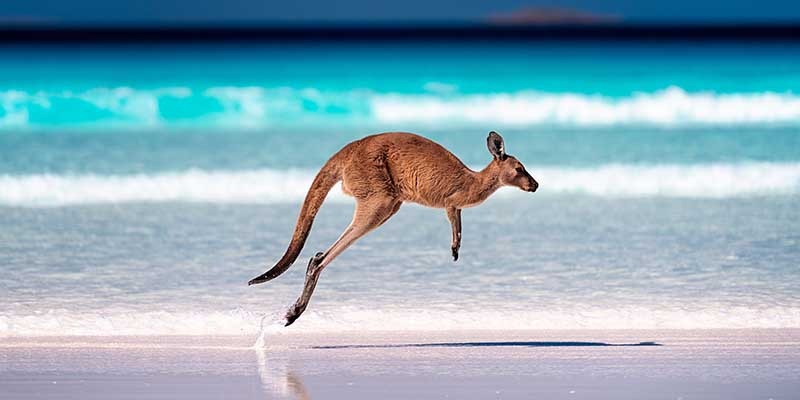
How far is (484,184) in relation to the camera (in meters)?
4.15

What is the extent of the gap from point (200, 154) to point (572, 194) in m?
4.31

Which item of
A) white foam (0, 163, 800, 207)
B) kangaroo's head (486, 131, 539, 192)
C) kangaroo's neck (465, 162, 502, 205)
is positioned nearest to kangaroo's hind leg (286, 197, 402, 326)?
kangaroo's neck (465, 162, 502, 205)

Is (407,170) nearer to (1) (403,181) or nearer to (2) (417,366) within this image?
(1) (403,181)

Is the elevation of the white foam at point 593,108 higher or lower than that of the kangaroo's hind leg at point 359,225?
higher

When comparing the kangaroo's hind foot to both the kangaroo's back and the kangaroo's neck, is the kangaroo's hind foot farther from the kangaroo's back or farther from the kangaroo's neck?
the kangaroo's neck

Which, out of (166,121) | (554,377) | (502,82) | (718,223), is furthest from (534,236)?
(502,82)

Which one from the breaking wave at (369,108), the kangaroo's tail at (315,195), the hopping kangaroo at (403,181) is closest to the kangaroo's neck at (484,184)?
the hopping kangaroo at (403,181)

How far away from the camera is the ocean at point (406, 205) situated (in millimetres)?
5078

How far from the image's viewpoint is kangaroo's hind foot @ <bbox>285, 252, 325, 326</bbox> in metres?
4.15

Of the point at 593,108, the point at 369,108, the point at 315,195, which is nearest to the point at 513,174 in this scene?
the point at 315,195

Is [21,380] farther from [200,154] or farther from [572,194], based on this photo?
[200,154]

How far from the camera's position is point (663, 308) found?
4996 mm

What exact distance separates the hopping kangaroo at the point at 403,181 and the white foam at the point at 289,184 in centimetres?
441

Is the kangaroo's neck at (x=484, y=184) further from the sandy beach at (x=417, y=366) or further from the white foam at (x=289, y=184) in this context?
the white foam at (x=289, y=184)
